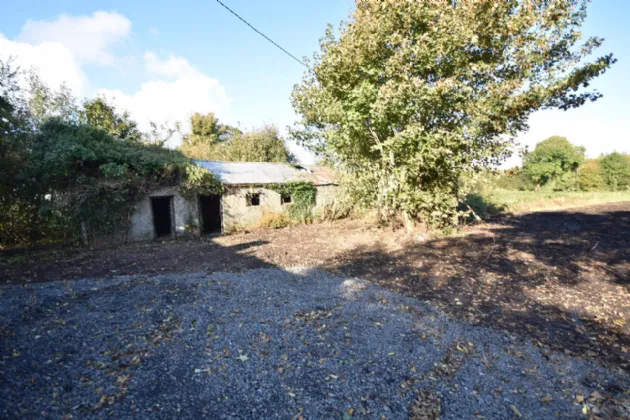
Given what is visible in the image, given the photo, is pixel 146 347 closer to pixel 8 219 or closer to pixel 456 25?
pixel 456 25

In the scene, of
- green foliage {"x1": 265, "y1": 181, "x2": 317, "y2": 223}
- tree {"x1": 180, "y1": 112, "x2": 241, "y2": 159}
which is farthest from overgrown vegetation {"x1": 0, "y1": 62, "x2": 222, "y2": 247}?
tree {"x1": 180, "y1": 112, "x2": 241, "y2": 159}

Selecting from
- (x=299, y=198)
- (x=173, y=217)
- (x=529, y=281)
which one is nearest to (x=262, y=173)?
(x=299, y=198)

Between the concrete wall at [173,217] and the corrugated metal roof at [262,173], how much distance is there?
7.16 feet

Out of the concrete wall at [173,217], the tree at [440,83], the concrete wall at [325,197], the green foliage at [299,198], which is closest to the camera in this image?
the tree at [440,83]

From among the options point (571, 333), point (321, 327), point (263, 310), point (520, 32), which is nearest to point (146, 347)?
point (263, 310)

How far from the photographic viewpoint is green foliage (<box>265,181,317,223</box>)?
16.8 meters

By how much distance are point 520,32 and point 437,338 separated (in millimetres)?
11135

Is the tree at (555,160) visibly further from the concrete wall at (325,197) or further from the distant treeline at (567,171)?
the concrete wall at (325,197)

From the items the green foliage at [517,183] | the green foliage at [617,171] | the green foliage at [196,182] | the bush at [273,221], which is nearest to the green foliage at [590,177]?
the green foliage at [617,171]

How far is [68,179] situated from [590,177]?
60591mm

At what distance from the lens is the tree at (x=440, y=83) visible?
31.9ft

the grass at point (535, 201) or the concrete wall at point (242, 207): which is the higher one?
the concrete wall at point (242, 207)

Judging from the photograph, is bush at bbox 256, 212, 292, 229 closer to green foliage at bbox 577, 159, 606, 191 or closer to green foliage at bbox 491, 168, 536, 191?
green foliage at bbox 491, 168, 536, 191

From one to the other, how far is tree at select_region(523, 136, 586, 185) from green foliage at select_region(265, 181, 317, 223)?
49.7 metres
